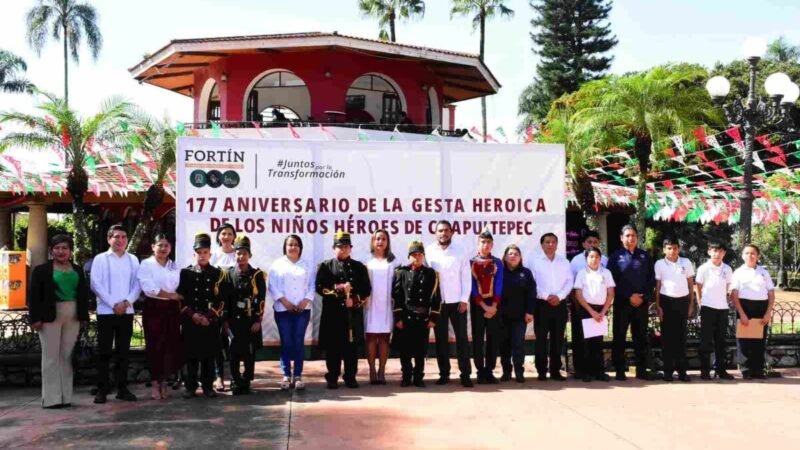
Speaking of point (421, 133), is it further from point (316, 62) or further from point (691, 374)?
point (691, 374)

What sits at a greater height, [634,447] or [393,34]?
[393,34]

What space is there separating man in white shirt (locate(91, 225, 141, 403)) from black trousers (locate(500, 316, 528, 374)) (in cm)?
379

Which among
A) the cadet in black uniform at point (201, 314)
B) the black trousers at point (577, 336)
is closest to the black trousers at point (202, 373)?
the cadet in black uniform at point (201, 314)

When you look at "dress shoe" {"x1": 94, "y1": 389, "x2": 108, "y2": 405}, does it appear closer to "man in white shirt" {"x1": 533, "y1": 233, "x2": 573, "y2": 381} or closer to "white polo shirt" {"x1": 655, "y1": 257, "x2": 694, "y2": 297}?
"man in white shirt" {"x1": 533, "y1": 233, "x2": 573, "y2": 381}

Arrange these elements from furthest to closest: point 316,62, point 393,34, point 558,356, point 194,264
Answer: point 393,34, point 316,62, point 558,356, point 194,264

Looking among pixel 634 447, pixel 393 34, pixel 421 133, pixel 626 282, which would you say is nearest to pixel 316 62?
pixel 421 133

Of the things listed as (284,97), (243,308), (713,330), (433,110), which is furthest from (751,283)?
(284,97)

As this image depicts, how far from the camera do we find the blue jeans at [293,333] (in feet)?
24.4

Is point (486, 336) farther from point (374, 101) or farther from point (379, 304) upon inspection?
point (374, 101)

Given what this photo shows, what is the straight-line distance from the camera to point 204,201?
7863 mm

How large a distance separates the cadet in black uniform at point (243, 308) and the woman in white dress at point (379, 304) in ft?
3.67

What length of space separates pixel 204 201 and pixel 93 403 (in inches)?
90.2

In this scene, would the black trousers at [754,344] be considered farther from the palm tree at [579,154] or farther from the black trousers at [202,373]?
the palm tree at [579,154]

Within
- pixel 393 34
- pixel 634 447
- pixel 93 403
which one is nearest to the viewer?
pixel 634 447
